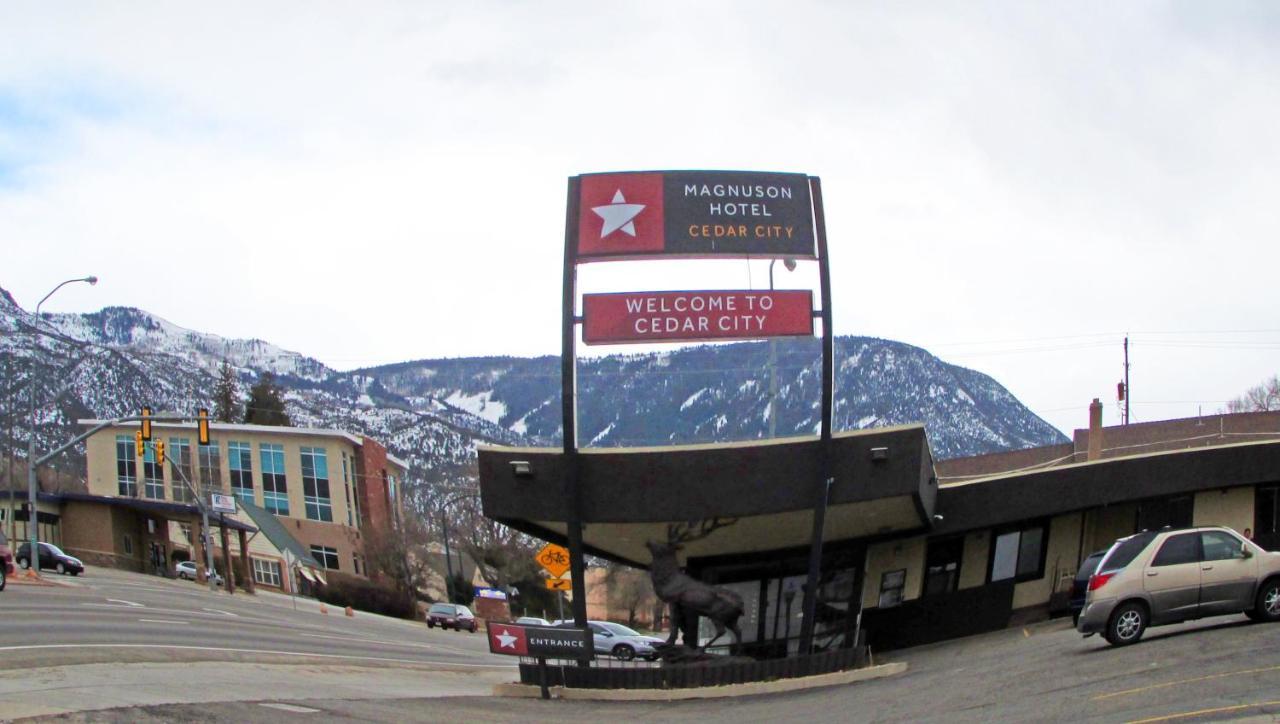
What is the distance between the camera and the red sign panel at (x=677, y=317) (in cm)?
2836

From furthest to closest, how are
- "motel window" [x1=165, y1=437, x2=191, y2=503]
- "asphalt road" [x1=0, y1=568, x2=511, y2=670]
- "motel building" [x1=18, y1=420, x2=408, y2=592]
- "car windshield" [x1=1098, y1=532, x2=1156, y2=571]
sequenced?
"motel window" [x1=165, y1=437, x2=191, y2=503] → "motel building" [x1=18, y1=420, x2=408, y2=592] → "asphalt road" [x1=0, y1=568, x2=511, y2=670] → "car windshield" [x1=1098, y1=532, x2=1156, y2=571]

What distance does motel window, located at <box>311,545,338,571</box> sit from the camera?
99875mm

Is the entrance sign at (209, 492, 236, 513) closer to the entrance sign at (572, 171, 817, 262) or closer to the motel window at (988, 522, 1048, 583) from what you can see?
the motel window at (988, 522, 1048, 583)

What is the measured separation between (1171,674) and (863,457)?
→ 11.5 metres

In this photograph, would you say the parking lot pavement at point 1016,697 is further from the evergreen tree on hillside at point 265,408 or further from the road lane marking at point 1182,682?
the evergreen tree on hillside at point 265,408

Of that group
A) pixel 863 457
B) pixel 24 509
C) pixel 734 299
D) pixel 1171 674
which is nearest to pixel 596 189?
pixel 734 299

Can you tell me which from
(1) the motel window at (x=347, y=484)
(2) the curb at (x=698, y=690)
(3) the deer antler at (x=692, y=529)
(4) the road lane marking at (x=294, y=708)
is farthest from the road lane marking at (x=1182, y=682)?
(1) the motel window at (x=347, y=484)

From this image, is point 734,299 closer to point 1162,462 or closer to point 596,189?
point 596,189

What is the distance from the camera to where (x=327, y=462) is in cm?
9988

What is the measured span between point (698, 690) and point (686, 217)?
9246mm

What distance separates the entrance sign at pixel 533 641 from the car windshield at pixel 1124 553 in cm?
974

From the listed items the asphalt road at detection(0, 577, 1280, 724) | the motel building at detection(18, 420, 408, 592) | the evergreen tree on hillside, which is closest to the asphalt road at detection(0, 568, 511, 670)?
the asphalt road at detection(0, 577, 1280, 724)

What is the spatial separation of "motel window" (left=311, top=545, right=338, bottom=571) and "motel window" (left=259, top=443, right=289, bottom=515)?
11.2 feet

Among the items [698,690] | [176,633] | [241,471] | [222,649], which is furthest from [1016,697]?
[241,471]
